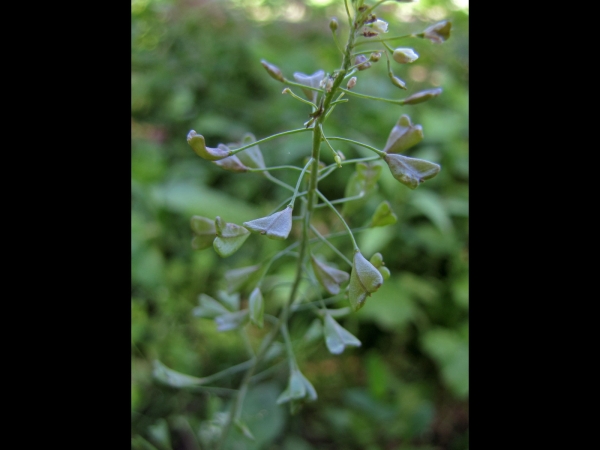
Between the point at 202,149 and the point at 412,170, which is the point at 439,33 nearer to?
the point at 412,170

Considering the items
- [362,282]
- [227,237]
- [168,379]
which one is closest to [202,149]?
[227,237]

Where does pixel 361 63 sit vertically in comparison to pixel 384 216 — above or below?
above

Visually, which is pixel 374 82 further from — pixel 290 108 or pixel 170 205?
pixel 170 205

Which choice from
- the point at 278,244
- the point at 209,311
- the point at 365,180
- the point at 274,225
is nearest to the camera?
the point at 274,225

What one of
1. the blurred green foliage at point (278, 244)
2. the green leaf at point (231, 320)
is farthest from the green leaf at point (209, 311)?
the blurred green foliage at point (278, 244)

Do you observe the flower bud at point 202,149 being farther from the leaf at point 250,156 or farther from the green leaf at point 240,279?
the green leaf at point 240,279
